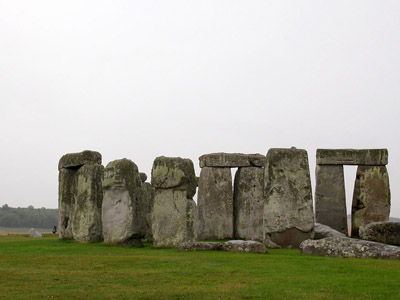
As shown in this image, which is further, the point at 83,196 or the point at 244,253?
the point at 83,196

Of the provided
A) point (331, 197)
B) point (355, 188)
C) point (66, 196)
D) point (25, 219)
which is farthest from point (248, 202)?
point (25, 219)

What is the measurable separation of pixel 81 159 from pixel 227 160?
690cm

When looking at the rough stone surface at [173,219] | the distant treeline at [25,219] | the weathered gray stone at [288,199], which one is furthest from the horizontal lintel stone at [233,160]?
the distant treeline at [25,219]

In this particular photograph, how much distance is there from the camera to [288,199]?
15.0 m

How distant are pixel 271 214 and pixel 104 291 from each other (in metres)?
8.36

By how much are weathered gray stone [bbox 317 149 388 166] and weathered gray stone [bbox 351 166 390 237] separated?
32cm

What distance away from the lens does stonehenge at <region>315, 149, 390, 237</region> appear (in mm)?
20719

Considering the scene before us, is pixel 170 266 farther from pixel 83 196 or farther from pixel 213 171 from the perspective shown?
pixel 213 171

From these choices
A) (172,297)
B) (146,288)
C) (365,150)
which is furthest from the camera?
(365,150)

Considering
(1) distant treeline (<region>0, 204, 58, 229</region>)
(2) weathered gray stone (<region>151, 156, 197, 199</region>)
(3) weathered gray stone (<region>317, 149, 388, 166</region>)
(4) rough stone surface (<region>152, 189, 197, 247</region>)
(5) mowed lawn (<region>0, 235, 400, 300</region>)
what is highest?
(3) weathered gray stone (<region>317, 149, 388, 166</region>)

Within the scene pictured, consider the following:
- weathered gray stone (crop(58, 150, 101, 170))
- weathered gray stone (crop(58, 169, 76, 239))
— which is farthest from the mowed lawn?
weathered gray stone (crop(58, 169, 76, 239))

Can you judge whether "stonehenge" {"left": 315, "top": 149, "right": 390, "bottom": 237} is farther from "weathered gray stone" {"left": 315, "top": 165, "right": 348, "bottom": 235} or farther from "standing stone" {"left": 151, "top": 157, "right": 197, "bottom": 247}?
"standing stone" {"left": 151, "top": 157, "right": 197, "bottom": 247}

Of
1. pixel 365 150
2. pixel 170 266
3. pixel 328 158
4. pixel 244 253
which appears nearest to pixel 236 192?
pixel 328 158

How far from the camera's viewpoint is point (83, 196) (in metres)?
16.5
